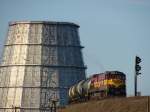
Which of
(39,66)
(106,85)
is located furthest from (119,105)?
(39,66)

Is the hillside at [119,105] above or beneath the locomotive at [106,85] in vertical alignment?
beneath

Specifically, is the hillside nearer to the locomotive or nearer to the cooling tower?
the locomotive

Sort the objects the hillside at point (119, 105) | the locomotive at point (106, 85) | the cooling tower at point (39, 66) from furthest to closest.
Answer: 1. the cooling tower at point (39, 66)
2. the locomotive at point (106, 85)
3. the hillside at point (119, 105)

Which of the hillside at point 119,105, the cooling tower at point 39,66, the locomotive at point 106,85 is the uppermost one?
the cooling tower at point 39,66

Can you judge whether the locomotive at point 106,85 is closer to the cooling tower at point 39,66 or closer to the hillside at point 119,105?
the hillside at point 119,105

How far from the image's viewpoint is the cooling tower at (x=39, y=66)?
156m

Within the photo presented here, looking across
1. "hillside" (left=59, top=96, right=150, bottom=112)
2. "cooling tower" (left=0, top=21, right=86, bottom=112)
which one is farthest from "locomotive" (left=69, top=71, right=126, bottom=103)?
"cooling tower" (left=0, top=21, right=86, bottom=112)

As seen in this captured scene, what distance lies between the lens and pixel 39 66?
15625 cm

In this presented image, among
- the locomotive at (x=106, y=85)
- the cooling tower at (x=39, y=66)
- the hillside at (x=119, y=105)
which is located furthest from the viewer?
the cooling tower at (x=39, y=66)

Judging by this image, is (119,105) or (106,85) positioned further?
(106,85)

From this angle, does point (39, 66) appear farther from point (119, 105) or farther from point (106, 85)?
point (119, 105)

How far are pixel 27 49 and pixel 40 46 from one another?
3532mm

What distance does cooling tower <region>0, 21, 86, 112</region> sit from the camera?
511 feet

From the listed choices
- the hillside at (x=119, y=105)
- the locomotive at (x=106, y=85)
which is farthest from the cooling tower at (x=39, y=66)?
the hillside at (x=119, y=105)
